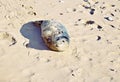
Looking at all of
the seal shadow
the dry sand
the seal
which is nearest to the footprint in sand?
the dry sand

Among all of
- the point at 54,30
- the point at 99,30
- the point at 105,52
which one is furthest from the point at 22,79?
the point at 99,30

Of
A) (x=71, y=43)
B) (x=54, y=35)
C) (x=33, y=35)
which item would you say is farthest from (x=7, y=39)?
(x=71, y=43)

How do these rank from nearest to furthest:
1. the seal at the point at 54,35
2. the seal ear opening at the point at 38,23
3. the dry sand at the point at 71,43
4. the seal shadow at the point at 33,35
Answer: the dry sand at the point at 71,43, the seal at the point at 54,35, the seal shadow at the point at 33,35, the seal ear opening at the point at 38,23

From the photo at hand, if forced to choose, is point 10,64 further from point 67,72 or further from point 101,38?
point 101,38

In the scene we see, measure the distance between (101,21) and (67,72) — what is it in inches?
67.7

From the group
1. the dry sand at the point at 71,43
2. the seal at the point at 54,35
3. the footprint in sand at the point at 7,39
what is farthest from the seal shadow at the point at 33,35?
the footprint in sand at the point at 7,39

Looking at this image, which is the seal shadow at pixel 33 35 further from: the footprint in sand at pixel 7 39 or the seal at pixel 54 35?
the footprint in sand at pixel 7 39

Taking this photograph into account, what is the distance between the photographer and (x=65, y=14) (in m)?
6.14

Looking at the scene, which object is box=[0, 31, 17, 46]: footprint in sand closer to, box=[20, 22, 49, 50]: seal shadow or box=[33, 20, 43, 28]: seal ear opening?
box=[20, 22, 49, 50]: seal shadow

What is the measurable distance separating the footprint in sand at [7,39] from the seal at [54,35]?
1.70 ft

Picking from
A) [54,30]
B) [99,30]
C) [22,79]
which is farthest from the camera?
[99,30]

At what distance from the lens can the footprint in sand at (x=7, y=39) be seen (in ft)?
17.2

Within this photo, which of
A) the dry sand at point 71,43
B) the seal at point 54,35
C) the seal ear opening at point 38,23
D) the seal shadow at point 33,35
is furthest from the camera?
the seal ear opening at point 38,23

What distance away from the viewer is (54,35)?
204 inches
